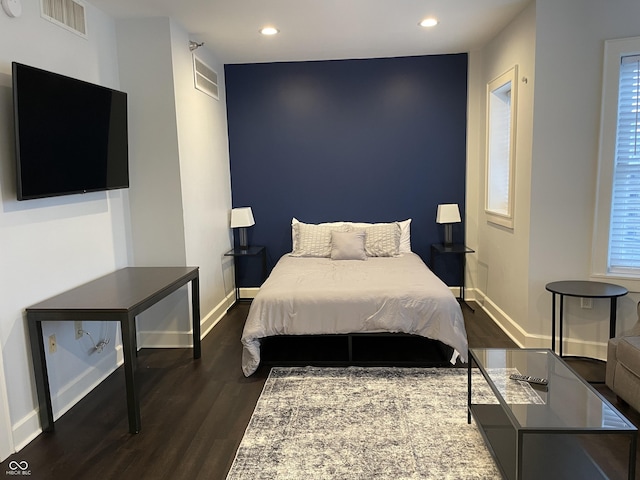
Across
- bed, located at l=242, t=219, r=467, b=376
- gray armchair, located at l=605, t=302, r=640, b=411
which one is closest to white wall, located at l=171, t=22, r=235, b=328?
bed, located at l=242, t=219, r=467, b=376

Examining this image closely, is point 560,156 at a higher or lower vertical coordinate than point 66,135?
lower

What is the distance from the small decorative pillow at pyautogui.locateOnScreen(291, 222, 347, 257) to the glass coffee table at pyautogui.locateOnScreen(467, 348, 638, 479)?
8.44ft

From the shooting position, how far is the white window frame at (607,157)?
333cm

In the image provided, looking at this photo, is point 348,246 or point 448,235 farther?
point 448,235

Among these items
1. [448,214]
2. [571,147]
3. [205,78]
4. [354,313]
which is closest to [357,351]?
[354,313]

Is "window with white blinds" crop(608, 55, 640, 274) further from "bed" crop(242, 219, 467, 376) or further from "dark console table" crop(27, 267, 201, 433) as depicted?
"dark console table" crop(27, 267, 201, 433)

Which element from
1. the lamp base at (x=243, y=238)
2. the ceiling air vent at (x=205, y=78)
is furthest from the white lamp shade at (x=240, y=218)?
the ceiling air vent at (x=205, y=78)

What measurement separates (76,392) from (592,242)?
375 centimetres

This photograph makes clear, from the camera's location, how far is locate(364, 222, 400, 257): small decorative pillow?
195 inches

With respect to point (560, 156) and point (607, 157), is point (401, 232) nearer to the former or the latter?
point (560, 156)

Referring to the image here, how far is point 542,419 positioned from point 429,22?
3.29m

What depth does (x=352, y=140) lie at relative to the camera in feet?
17.6

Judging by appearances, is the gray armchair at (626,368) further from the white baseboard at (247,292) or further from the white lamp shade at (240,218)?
the white baseboard at (247,292)

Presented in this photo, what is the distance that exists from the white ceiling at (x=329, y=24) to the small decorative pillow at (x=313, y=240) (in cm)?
181
